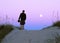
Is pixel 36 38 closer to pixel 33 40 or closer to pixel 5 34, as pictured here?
pixel 33 40

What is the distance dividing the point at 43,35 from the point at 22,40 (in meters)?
1.25

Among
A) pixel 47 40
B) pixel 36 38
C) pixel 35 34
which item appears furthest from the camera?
pixel 35 34

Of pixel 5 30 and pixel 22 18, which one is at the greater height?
pixel 22 18

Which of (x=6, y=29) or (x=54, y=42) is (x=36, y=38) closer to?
Result: (x=54, y=42)

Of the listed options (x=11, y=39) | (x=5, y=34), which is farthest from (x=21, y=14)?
(x=11, y=39)

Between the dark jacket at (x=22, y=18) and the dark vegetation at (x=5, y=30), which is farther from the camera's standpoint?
the dark jacket at (x=22, y=18)

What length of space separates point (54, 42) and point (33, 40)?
167cm

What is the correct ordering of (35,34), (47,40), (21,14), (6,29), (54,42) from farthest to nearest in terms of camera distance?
(21,14)
(6,29)
(35,34)
(47,40)
(54,42)

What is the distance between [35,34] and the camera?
1346 centimetres

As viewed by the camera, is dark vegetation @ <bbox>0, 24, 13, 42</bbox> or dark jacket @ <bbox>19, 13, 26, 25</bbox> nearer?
dark vegetation @ <bbox>0, 24, 13, 42</bbox>

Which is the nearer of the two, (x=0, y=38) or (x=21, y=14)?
(x=0, y=38)

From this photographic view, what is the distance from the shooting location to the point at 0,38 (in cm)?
1324

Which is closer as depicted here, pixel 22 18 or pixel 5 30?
pixel 5 30

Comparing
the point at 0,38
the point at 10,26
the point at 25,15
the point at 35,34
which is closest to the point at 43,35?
the point at 35,34
